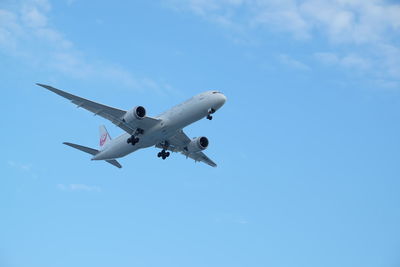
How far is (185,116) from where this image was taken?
4478 centimetres

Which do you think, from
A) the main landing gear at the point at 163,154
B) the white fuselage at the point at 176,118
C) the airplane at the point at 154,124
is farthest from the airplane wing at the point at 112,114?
the main landing gear at the point at 163,154

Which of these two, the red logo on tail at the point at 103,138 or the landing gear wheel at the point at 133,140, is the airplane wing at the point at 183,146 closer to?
the landing gear wheel at the point at 133,140

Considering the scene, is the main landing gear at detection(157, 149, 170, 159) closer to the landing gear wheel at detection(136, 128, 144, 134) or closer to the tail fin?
the landing gear wheel at detection(136, 128, 144, 134)

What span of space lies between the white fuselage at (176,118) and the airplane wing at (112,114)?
77 centimetres

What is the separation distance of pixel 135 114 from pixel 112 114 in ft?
9.34

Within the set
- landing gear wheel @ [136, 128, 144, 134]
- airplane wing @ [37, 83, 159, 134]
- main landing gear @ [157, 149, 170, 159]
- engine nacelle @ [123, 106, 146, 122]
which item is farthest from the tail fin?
engine nacelle @ [123, 106, 146, 122]

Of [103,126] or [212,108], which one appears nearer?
[212,108]

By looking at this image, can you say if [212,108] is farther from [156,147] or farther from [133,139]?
[156,147]

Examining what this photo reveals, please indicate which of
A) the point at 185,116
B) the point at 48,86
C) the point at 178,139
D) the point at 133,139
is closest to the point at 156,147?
the point at 178,139

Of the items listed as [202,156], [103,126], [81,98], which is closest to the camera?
[81,98]

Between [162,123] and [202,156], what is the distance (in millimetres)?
10989

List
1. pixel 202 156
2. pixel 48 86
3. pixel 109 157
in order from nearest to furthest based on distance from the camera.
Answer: pixel 48 86 < pixel 109 157 < pixel 202 156

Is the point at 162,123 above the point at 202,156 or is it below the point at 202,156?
below

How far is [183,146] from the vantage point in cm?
5288
